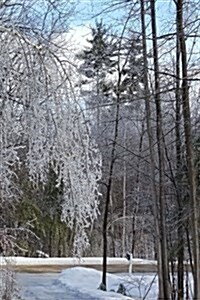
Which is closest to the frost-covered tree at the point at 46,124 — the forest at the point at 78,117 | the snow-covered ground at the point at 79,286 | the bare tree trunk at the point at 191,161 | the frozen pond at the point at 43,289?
the forest at the point at 78,117

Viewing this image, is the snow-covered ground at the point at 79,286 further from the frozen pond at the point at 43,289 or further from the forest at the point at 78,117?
the forest at the point at 78,117

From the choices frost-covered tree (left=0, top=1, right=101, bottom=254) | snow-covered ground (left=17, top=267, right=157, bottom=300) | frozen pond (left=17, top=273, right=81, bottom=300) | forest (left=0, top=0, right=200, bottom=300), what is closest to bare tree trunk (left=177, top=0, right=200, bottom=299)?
forest (left=0, top=0, right=200, bottom=300)

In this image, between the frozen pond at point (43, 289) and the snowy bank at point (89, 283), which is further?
the snowy bank at point (89, 283)

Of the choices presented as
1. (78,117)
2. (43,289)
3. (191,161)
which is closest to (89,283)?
(43,289)

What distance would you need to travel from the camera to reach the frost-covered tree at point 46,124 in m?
3.33

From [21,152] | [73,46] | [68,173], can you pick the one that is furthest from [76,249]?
[73,46]

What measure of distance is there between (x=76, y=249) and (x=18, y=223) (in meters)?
2.56

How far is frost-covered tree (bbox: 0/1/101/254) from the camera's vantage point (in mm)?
3332

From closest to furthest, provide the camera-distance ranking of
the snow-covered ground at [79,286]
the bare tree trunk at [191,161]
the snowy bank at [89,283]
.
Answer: the bare tree trunk at [191,161]
the snow-covered ground at [79,286]
the snowy bank at [89,283]

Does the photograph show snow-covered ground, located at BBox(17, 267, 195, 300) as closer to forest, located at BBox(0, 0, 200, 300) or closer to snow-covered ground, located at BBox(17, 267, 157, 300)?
snow-covered ground, located at BBox(17, 267, 157, 300)

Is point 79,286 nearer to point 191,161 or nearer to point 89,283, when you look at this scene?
point 89,283

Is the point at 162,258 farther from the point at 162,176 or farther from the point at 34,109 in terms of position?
the point at 34,109

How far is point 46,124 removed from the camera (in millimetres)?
3336

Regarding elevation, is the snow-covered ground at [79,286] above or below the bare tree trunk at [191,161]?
below
